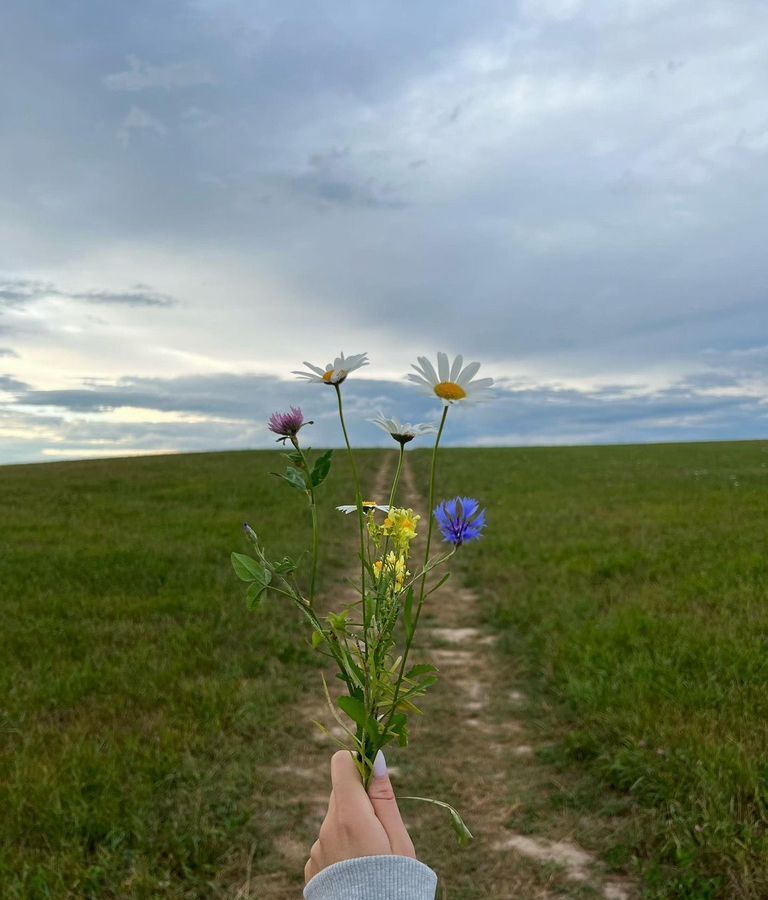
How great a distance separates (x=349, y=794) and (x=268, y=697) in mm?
4905

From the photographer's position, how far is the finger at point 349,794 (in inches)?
55.7

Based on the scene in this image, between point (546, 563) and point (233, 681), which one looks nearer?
point (233, 681)

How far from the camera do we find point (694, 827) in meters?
3.94

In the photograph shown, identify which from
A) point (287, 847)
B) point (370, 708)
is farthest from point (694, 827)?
point (370, 708)

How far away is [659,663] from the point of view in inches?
235

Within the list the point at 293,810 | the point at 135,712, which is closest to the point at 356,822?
the point at 293,810

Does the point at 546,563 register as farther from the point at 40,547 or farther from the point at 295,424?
the point at 295,424

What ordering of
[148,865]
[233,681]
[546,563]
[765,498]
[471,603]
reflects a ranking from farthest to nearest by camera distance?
[765,498], [546,563], [471,603], [233,681], [148,865]

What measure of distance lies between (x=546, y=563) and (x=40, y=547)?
25.4ft

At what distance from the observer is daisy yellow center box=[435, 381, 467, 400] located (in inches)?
53.7

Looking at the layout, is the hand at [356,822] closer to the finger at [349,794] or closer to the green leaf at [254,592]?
the finger at [349,794]

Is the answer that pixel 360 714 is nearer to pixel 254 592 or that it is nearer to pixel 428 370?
pixel 254 592

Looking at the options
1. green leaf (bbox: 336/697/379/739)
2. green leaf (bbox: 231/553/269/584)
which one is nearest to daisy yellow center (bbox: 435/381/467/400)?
green leaf (bbox: 231/553/269/584)

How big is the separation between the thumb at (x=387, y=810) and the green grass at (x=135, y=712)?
291 cm
